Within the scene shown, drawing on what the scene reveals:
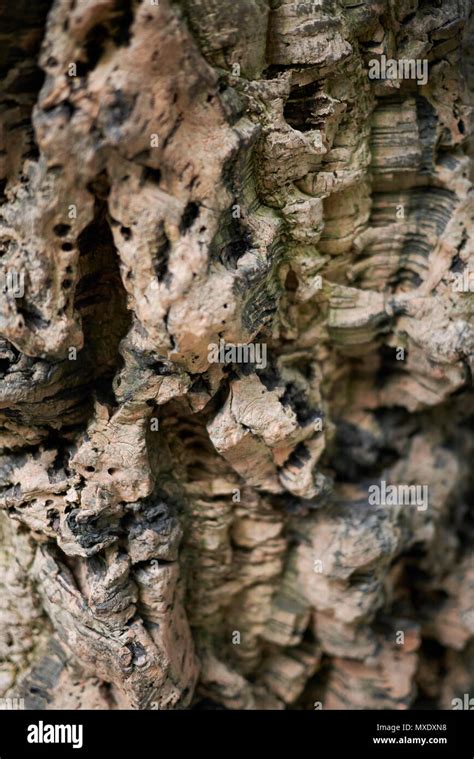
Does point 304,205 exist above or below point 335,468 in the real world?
above

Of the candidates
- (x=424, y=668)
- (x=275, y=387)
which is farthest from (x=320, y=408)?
(x=424, y=668)

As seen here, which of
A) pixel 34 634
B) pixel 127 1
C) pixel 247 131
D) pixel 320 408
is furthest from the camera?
pixel 34 634

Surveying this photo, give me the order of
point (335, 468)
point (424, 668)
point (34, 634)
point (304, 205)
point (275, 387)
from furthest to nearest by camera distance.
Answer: point (424, 668), point (335, 468), point (34, 634), point (275, 387), point (304, 205)

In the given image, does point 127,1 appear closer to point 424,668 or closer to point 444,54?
point 444,54

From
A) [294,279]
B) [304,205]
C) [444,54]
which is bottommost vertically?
[294,279]

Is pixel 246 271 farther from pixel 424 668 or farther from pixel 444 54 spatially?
pixel 424 668

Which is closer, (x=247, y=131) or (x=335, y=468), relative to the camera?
(x=247, y=131)
